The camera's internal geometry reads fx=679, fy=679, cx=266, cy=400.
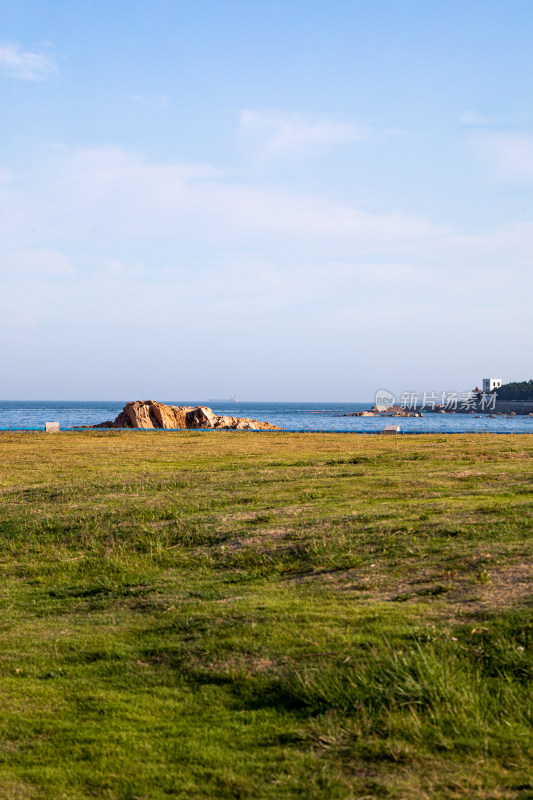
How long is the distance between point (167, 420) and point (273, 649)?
6257 cm

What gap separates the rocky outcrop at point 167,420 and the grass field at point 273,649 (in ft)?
173

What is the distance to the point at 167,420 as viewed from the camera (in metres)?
69.3

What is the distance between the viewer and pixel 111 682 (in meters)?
7.27

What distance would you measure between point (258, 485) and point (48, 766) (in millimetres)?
12965

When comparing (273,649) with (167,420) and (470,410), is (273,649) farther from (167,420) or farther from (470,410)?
(470,410)

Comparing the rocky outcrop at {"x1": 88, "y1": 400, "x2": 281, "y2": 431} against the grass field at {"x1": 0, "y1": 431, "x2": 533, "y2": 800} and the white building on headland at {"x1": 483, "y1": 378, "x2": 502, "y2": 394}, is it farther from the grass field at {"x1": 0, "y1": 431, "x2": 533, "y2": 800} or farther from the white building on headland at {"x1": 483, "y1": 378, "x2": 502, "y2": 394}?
the white building on headland at {"x1": 483, "y1": 378, "x2": 502, "y2": 394}

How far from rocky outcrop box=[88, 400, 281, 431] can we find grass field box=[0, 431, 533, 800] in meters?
52.9

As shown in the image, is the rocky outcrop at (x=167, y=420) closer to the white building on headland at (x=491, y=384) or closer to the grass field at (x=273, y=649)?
the grass field at (x=273, y=649)

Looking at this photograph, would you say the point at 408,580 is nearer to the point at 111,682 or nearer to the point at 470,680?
the point at 470,680

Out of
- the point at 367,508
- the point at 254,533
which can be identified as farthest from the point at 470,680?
the point at 367,508

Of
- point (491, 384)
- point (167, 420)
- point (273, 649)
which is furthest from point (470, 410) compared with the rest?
point (273, 649)

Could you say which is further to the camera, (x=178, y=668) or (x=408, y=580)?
(x=408, y=580)

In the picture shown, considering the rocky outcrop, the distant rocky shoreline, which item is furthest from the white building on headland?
the rocky outcrop

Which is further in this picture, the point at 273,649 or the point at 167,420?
the point at 167,420
